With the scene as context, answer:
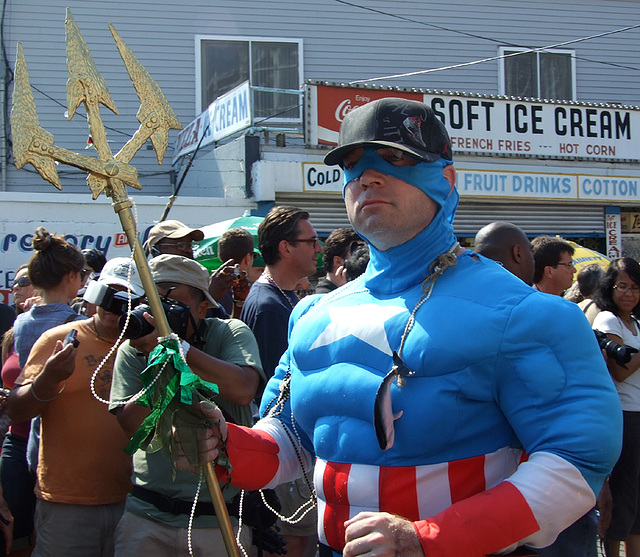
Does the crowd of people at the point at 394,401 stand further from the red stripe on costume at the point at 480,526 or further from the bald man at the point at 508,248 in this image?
the bald man at the point at 508,248

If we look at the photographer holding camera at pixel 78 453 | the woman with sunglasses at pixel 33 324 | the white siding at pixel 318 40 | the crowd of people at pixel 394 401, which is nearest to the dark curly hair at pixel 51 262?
the woman with sunglasses at pixel 33 324

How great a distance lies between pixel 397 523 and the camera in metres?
1.56

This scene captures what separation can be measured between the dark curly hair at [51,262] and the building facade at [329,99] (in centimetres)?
502

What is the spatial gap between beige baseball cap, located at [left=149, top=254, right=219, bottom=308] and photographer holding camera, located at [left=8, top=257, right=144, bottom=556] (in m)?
0.15

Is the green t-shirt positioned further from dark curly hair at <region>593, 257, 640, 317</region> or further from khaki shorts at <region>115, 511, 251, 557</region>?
dark curly hair at <region>593, 257, 640, 317</region>

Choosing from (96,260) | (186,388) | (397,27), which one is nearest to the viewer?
(186,388)

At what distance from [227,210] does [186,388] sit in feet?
26.7

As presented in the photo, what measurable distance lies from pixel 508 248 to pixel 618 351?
3.87 ft

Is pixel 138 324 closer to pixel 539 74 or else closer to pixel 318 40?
pixel 318 40

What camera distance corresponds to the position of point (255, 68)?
1303cm

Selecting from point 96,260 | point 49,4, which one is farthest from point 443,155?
point 49,4

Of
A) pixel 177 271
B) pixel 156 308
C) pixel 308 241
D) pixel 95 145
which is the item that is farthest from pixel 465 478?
pixel 308 241

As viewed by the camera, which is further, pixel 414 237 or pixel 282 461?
pixel 282 461

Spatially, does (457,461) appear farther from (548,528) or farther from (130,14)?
(130,14)
